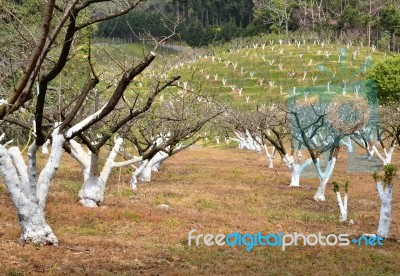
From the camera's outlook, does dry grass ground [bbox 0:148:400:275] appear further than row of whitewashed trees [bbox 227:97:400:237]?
No

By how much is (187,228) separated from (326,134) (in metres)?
21.0

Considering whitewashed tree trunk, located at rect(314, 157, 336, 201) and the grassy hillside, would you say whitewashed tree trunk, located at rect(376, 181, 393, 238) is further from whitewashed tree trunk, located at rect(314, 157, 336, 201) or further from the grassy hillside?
the grassy hillside

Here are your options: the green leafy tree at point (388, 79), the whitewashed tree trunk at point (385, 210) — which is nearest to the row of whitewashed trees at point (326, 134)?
the whitewashed tree trunk at point (385, 210)

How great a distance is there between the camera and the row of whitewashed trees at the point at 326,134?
2275cm

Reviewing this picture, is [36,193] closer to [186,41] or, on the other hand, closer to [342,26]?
[342,26]

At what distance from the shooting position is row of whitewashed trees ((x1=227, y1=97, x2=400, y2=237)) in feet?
74.6

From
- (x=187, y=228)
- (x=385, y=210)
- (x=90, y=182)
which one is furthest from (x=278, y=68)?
(x=187, y=228)

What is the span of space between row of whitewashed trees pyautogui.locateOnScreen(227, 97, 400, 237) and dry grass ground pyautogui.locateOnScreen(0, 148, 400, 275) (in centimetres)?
145

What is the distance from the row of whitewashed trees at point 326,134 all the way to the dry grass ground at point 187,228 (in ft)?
4.74

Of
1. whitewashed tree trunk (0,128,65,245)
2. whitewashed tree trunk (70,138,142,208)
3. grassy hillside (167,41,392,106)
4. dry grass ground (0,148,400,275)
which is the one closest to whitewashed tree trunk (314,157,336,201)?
dry grass ground (0,148,400,275)

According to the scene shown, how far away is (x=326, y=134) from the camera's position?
37500mm

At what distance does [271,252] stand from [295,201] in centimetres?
1247

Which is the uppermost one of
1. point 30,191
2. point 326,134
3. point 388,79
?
point 388,79

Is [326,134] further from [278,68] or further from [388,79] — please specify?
[278,68]
